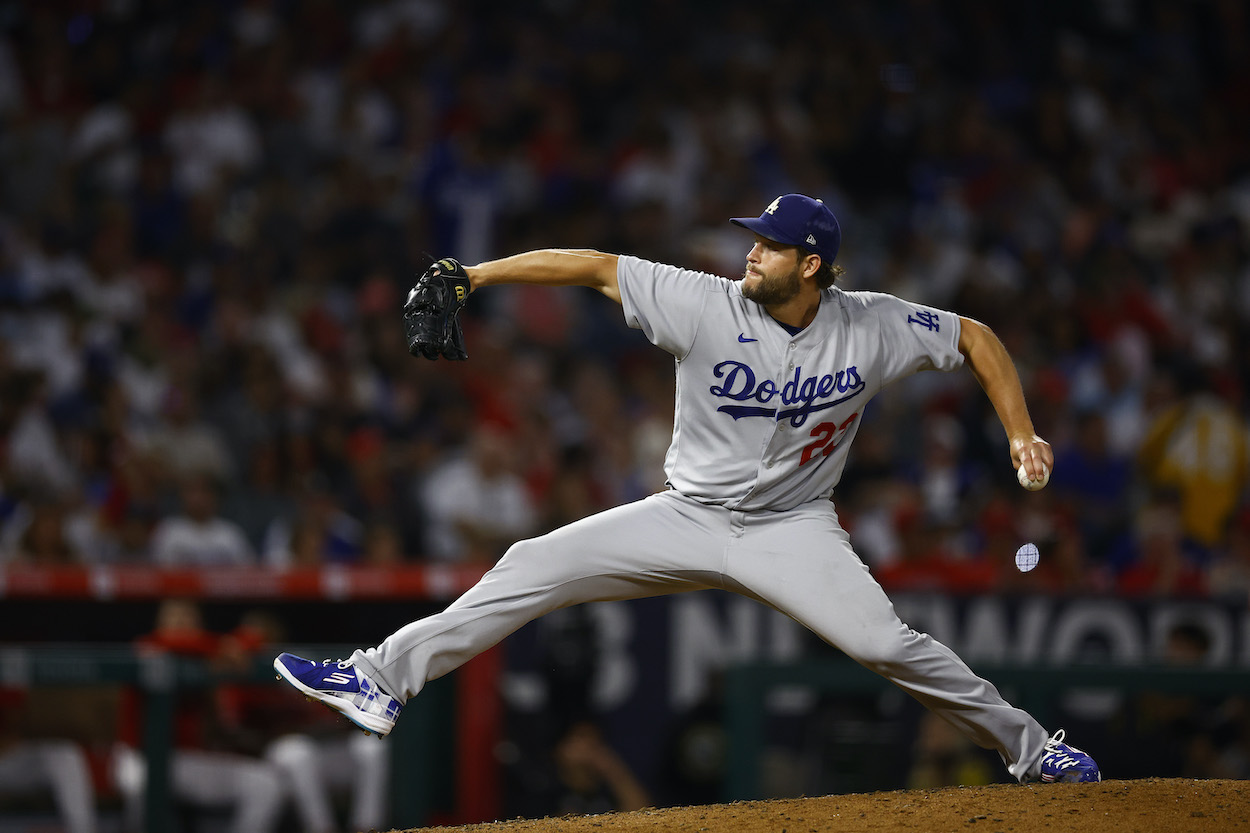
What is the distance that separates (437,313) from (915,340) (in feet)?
4.61

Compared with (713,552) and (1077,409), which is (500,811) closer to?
(713,552)

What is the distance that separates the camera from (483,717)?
6309 millimetres

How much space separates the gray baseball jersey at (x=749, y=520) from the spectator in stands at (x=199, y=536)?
11.8 feet

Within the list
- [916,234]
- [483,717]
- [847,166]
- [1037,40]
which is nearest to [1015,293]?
[916,234]

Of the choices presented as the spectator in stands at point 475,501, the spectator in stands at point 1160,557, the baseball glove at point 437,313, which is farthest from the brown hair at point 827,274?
the spectator in stands at point 1160,557

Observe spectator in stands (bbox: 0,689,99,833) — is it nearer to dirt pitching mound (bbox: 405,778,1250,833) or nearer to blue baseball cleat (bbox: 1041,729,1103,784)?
dirt pitching mound (bbox: 405,778,1250,833)

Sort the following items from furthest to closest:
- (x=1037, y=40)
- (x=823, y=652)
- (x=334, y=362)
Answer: (x=1037, y=40)
(x=334, y=362)
(x=823, y=652)

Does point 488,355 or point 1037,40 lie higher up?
point 1037,40

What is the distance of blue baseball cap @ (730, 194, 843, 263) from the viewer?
4.12 m

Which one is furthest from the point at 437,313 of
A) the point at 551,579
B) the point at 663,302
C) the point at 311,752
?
the point at 311,752

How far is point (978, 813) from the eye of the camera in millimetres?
4172

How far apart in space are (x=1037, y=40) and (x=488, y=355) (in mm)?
6165

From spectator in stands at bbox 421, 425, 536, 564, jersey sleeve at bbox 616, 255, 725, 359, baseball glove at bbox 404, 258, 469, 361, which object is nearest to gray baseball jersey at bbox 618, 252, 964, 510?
jersey sleeve at bbox 616, 255, 725, 359

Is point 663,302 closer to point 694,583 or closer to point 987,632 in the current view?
point 694,583
